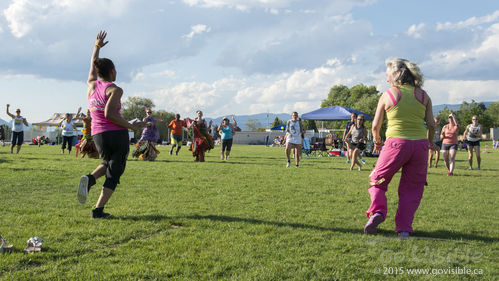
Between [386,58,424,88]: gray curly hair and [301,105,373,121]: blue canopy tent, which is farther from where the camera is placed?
[301,105,373,121]: blue canopy tent

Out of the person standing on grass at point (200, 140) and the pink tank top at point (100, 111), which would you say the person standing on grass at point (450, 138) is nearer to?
the person standing on grass at point (200, 140)

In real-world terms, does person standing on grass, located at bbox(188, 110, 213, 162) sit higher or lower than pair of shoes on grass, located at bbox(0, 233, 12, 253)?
higher

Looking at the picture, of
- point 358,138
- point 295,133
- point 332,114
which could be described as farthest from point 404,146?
point 332,114

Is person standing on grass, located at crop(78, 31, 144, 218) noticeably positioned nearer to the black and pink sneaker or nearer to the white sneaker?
the white sneaker

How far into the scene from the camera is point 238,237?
398 centimetres

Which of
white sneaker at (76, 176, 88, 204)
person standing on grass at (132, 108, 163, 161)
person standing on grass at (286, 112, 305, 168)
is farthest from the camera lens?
person standing on grass at (132, 108, 163, 161)

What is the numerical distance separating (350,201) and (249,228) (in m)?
2.64

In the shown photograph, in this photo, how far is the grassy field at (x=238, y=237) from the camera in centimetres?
306

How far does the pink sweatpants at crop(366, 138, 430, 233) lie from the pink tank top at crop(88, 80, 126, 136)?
10.1 ft

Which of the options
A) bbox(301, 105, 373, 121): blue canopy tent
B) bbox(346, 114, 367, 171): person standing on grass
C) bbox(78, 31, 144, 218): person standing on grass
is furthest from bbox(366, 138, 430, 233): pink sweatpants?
bbox(301, 105, 373, 121): blue canopy tent

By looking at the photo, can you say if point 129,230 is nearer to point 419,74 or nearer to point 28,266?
point 28,266

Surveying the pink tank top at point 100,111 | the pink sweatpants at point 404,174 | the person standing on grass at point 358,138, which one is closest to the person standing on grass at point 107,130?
the pink tank top at point 100,111

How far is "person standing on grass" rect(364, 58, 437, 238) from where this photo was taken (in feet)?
13.9

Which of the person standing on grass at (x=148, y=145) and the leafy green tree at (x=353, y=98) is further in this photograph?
the leafy green tree at (x=353, y=98)
